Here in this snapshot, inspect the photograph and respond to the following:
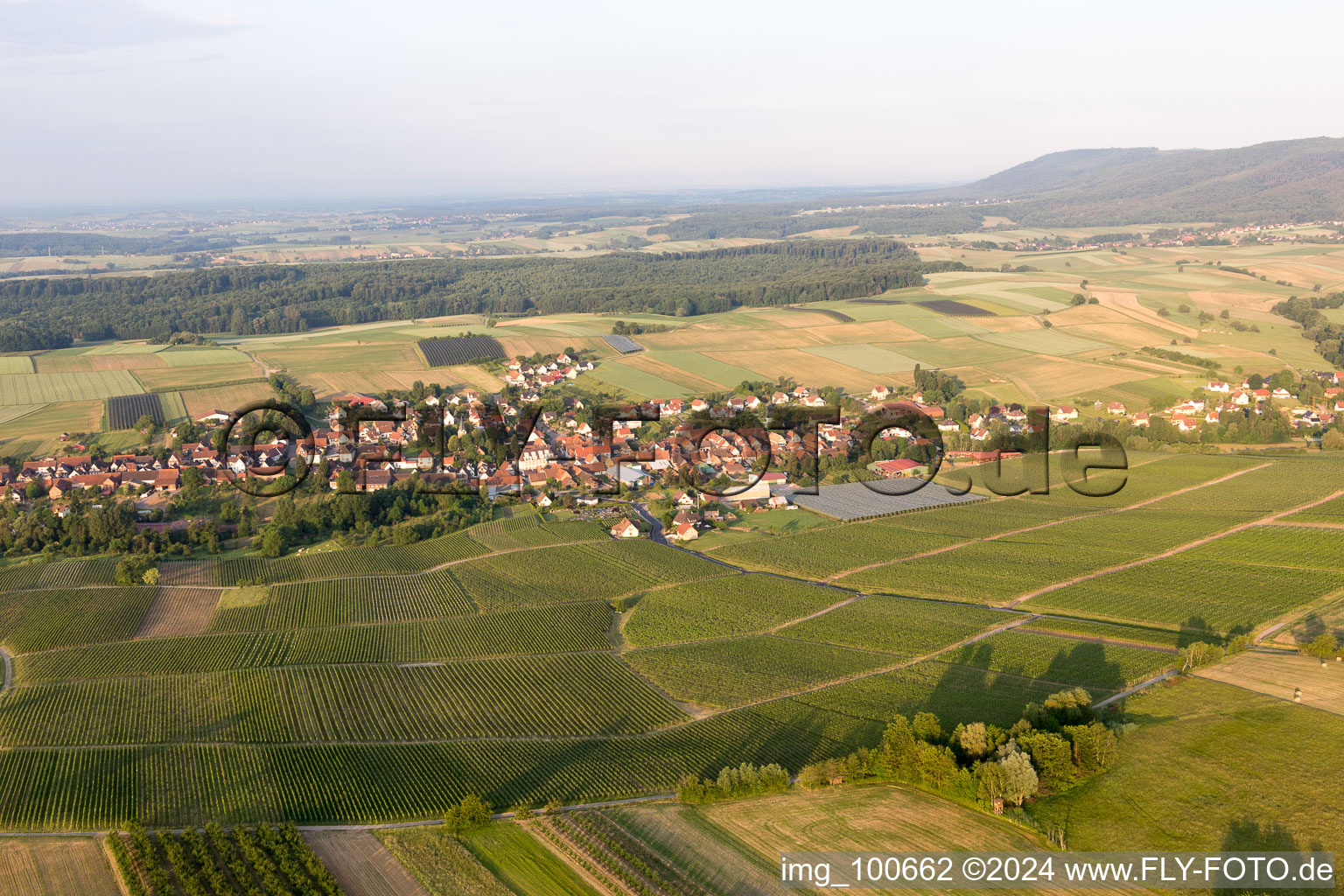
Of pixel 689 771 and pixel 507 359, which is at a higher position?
pixel 507 359

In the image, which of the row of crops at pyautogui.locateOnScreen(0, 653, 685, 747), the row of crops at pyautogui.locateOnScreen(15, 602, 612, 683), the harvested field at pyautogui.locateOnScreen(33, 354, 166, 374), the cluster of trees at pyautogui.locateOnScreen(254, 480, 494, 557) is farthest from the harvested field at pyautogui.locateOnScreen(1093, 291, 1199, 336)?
the harvested field at pyautogui.locateOnScreen(33, 354, 166, 374)

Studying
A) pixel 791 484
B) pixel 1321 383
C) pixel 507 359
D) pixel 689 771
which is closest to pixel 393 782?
pixel 689 771

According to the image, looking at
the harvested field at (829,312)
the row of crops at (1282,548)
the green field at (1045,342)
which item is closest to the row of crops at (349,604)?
the row of crops at (1282,548)

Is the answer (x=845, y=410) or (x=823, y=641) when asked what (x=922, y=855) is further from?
(x=845, y=410)

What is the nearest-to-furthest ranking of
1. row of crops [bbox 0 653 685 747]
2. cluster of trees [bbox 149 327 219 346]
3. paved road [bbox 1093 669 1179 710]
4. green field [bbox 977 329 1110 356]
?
paved road [bbox 1093 669 1179 710], row of crops [bbox 0 653 685 747], green field [bbox 977 329 1110 356], cluster of trees [bbox 149 327 219 346]

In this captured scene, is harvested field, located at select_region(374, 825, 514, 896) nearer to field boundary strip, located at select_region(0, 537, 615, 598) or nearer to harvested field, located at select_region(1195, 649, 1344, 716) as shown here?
field boundary strip, located at select_region(0, 537, 615, 598)

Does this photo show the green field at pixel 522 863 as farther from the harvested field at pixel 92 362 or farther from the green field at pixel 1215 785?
the harvested field at pixel 92 362
